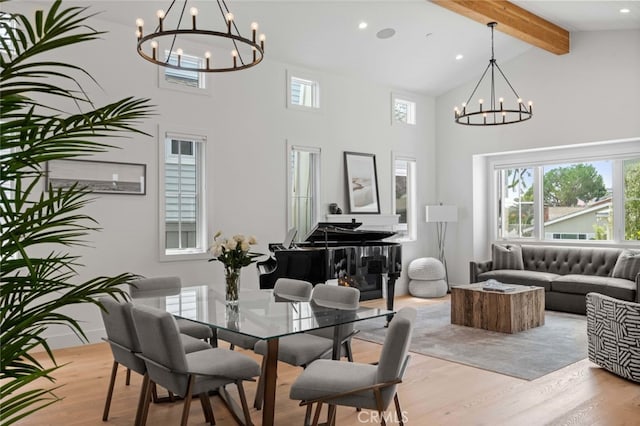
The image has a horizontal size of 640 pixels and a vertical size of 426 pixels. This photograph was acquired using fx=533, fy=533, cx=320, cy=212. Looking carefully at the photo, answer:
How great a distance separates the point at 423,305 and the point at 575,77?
4109mm

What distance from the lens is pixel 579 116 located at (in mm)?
7938

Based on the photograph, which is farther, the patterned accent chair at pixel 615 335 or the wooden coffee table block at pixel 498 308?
the wooden coffee table block at pixel 498 308

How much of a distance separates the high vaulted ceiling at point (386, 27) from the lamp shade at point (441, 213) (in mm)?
2199

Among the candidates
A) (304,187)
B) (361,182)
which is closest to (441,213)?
(361,182)

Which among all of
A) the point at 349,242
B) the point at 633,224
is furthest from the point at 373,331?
the point at 633,224

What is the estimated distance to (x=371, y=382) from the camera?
8.94 ft

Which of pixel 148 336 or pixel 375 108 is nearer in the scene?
pixel 148 336

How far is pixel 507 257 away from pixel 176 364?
6826 millimetres

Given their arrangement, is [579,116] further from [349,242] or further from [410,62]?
[349,242]

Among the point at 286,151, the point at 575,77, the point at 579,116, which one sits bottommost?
the point at 286,151

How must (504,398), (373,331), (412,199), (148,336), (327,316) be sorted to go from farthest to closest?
(412,199)
(373,331)
(504,398)
(327,316)
(148,336)

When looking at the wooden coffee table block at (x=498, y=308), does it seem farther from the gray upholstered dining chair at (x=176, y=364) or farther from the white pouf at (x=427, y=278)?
the gray upholstered dining chair at (x=176, y=364)

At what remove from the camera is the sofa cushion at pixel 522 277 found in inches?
301

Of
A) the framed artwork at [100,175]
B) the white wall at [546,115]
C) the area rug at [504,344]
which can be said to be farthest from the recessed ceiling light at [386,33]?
the area rug at [504,344]
